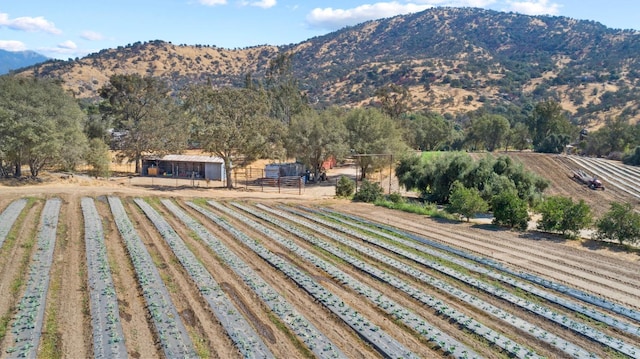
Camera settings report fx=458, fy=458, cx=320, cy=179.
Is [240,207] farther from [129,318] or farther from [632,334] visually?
[632,334]

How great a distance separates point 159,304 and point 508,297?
10.7m

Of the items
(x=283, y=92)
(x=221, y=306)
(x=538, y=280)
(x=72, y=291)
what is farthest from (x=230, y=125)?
(x=283, y=92)

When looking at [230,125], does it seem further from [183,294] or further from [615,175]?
[615,175]

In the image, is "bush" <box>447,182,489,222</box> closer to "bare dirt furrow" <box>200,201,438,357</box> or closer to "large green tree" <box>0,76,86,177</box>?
"bare dirt furrow" <box>200,201,438,357</box>

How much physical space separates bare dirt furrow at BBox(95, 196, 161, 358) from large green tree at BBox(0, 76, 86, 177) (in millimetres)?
19111

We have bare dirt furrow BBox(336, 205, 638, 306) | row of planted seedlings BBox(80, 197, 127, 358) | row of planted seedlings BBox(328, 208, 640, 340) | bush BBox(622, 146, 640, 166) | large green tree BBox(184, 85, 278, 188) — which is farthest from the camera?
bush BBox(622, 146, 640, 166)

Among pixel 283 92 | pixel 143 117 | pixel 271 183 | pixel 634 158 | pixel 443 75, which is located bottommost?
pixel 271 183

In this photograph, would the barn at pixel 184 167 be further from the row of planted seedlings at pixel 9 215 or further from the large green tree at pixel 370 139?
the row of planted seedlings at pixel 9 215

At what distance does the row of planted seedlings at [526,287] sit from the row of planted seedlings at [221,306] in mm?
9148

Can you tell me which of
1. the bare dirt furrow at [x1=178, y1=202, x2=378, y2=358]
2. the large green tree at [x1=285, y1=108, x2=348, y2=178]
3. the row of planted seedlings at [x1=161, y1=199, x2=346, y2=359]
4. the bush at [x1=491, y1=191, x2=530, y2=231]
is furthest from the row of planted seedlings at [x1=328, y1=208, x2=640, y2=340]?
the large green tree at [x1=285, y1=108, x2=348, y2=178]

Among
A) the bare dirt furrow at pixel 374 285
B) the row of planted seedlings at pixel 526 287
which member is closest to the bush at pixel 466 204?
the row of planted seedlings at pixel 526 287

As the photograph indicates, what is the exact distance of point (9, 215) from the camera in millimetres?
23047

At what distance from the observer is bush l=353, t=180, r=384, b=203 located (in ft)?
108

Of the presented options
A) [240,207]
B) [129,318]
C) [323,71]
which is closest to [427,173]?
[240,207]
